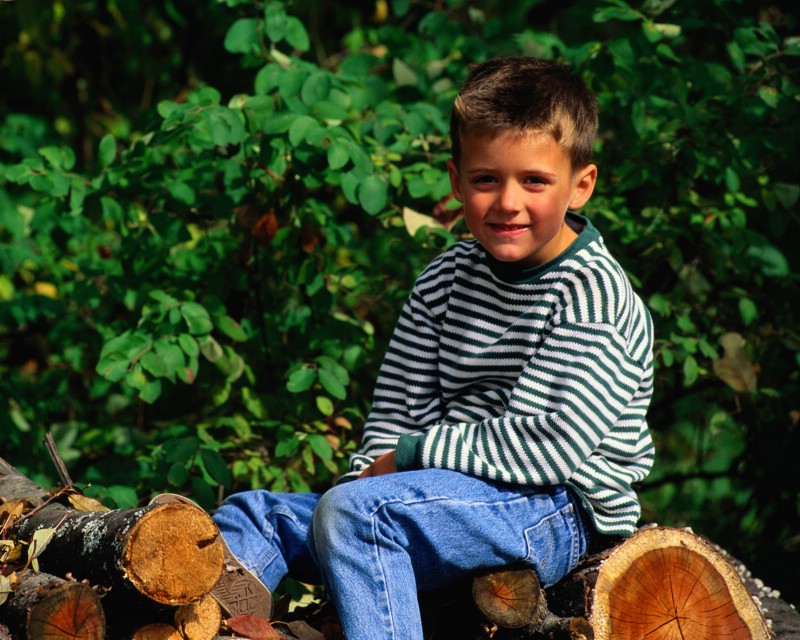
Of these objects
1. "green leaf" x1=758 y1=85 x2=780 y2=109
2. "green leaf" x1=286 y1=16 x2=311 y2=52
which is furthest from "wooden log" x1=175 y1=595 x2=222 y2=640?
"green leaf" x1=758 y1=85 x2=780 y2=109

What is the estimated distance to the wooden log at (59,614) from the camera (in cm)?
172

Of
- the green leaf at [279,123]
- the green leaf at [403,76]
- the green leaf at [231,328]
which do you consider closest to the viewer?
the green leaf at [279,123]

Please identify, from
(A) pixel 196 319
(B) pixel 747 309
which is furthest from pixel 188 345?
(B) pixel 747 309

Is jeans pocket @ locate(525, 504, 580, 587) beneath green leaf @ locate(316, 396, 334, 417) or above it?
beneath

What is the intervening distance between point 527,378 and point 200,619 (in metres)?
0.81

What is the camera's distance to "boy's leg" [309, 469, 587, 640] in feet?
6.51

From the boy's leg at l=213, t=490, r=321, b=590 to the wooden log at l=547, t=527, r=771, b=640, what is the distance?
61 cm

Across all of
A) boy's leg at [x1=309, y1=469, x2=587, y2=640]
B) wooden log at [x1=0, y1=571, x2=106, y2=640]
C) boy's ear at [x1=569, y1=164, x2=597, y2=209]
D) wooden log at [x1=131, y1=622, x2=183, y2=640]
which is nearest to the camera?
wooden log at [x1=0, y1=571, x2=106, y2=640]

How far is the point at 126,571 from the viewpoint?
176 centimetres

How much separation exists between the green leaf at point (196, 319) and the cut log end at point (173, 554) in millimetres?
1068

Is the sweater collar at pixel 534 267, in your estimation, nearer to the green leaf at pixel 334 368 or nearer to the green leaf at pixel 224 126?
the green leaf at pixel 334 368

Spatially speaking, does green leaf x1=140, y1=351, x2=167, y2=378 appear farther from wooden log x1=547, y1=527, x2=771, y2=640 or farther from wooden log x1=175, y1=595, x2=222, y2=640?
wooden log x1=547, y1=527, x2=771, y2=640

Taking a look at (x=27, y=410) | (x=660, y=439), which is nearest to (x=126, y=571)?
(x=27, y=410)

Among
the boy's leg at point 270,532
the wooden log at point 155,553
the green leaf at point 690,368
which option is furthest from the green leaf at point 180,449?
the green leaf at point 690,368
